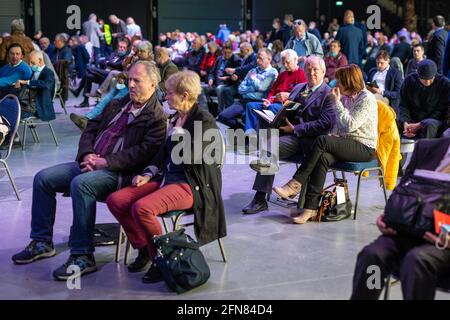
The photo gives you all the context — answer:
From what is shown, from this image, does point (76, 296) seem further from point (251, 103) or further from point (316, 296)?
point (251, 103)

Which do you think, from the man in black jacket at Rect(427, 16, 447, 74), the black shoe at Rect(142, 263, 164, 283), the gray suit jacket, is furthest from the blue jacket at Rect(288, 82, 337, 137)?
the gray suit jacket

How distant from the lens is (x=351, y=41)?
10586 millimetres

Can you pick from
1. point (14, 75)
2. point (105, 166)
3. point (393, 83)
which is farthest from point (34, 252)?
point (393, 83)

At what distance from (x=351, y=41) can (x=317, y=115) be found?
5.54m

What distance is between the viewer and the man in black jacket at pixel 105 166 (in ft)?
13.3

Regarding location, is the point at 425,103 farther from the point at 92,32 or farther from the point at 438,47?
the point at 92,32

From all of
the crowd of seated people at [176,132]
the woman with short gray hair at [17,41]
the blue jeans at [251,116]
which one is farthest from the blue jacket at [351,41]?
the woman with short gray hair at [17,41]

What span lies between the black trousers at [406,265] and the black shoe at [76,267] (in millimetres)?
1663

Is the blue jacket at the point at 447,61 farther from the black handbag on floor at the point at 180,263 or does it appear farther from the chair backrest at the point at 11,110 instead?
the black handbag on floor at the point at 180,263

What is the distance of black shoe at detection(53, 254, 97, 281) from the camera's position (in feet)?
12.9

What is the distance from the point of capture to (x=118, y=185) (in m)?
4.17

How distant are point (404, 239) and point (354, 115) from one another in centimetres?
208

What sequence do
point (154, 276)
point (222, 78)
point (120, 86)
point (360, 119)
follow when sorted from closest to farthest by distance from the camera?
point (154, 276) < point (360, 119) < point (120, 86) < point (222, 78)

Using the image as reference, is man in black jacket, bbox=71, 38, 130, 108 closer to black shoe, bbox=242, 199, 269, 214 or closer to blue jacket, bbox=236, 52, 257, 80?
blue jacket, bbox=236, 52, 257, 80
